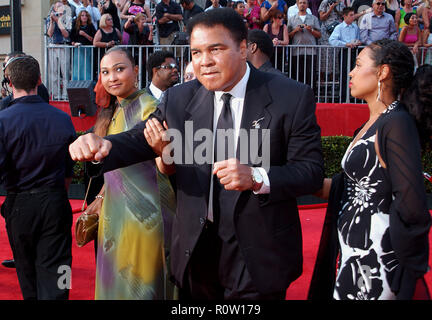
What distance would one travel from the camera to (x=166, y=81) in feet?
20.8

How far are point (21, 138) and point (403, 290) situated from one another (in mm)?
2804

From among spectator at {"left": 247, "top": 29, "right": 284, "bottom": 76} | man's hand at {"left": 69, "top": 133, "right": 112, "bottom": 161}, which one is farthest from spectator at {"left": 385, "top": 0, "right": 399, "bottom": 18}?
man's hand at {"left": 69, "top": 133, "right": 112, "bottom": 161}

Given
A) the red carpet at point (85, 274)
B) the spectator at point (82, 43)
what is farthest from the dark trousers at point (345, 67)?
the spectator at point (82, 43)

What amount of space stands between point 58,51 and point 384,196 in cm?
1059

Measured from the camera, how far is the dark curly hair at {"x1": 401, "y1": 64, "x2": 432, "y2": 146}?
2.64m

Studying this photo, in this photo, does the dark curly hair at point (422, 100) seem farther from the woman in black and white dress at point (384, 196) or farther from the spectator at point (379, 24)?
the spectator at point (379, 24)

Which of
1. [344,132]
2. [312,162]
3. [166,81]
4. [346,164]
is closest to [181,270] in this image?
[312,162]

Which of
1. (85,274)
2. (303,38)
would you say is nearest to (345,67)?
(303,38)

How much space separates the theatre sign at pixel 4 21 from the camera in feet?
59.6

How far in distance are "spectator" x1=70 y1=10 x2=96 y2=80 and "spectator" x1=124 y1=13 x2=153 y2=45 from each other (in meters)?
0.78

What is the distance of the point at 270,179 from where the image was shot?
2.28 meters

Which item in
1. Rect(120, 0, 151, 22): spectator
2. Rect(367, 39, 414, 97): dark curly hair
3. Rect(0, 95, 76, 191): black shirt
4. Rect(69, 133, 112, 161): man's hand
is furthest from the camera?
Rect(120, 0, 151, 22): spectator

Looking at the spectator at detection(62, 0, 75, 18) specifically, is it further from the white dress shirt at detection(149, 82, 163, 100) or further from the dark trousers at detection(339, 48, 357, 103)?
the white dress shirt at detection(149, 82, 163, 100)

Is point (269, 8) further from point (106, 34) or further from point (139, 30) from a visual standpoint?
point (106, 34)
